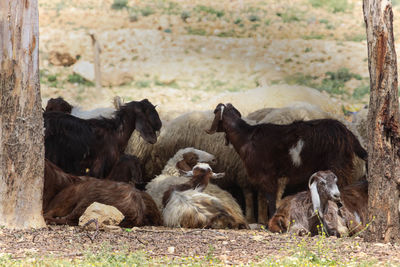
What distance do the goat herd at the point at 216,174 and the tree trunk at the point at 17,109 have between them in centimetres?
77

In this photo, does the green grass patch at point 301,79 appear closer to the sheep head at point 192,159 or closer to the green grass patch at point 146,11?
the green grass patch at point 146,11

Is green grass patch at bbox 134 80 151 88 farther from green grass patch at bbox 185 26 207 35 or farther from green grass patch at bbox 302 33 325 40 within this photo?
green grass patch at bbox 302 33 325 40

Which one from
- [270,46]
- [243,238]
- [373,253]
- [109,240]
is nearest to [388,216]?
[373,253]

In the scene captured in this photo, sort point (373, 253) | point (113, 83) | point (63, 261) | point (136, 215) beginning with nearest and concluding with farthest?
point (63, 261) → point (373, 253) → point (136, 215) → point (113, 83)

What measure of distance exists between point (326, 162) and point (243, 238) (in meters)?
2.33

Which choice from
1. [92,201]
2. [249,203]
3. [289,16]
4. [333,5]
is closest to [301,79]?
[289,16]

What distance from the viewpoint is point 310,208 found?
7.11 m

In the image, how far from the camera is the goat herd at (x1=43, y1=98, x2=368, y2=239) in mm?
7219

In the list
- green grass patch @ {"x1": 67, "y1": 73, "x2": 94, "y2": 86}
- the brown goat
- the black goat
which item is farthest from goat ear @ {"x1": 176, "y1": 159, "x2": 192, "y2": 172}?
green grass patch @ {"x1": 67, "y1": 73, "x2": 94, "y2": 86}

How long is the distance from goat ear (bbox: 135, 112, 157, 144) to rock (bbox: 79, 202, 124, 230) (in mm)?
2100

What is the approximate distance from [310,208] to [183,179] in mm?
2156

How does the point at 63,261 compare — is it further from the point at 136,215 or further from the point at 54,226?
the point at 136,215

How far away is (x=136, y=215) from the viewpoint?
739 cm

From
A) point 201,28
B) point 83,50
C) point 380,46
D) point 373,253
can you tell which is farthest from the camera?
point 201,28
